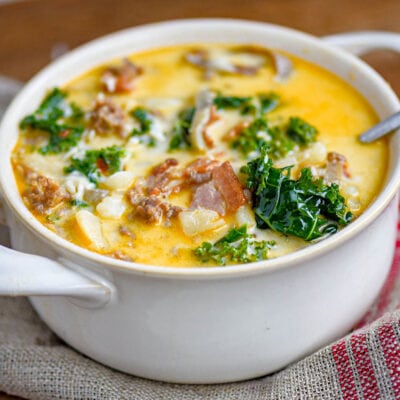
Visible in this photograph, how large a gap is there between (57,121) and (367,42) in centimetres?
145

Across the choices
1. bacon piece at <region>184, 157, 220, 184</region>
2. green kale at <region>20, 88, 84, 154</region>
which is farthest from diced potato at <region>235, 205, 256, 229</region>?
green kale at <region>20, 88, 84, 154</region>

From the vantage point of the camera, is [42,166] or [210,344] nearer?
[210,344]

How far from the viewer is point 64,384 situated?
3.00m

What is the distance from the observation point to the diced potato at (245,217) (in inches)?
115

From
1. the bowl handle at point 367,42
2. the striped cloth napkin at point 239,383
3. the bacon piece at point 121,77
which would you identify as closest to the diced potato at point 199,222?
the striped cloth napkin at point 239,383

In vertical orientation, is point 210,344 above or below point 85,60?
below

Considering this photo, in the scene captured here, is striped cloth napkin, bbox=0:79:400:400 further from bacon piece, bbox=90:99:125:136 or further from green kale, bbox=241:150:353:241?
bacon piece, bbox=90:99:125:136

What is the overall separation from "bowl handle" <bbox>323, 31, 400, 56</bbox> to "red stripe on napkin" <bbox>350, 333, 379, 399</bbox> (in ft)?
4.70

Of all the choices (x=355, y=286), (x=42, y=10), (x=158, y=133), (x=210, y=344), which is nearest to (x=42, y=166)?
(x=158, y=133)

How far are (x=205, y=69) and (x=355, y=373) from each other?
5.43 feet

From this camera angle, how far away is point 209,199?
9.86 feet

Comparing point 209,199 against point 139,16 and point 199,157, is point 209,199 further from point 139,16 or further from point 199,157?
point 139,16

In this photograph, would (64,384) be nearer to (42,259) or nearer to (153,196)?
(42,259)

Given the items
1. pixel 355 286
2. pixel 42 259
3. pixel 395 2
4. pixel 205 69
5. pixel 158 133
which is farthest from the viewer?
pixel 395 2
